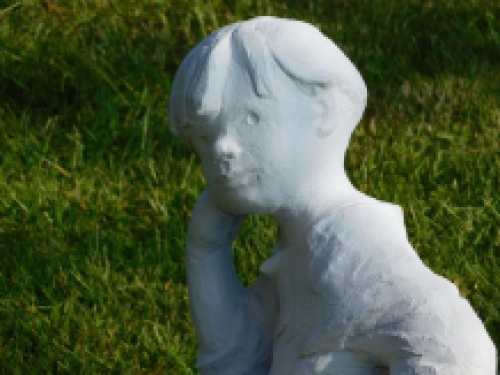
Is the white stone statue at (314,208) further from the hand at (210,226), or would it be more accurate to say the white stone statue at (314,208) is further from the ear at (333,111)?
the hand at (210,226)

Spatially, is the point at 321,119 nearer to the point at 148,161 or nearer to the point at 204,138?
the point at 204,138

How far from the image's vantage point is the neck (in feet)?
5.55

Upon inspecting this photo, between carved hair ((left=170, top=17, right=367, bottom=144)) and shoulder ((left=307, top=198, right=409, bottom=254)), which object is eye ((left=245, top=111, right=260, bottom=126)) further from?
shoulder ((left=307, top=198, right=409, bottom=254))

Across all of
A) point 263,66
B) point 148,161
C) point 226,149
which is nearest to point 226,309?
point 226,149

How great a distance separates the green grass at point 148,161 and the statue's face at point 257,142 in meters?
1.22

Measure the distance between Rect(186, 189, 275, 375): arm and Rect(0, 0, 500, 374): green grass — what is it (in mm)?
810

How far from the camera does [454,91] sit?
12.8ft

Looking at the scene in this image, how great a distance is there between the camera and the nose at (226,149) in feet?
5.42

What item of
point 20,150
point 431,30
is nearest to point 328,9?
point 431,30

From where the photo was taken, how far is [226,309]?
6.51ft

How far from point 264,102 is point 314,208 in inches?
8.0

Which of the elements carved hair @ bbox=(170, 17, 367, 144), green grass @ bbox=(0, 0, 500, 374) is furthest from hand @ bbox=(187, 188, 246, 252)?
green grass @ bbox=(0, 0, 500, 374)

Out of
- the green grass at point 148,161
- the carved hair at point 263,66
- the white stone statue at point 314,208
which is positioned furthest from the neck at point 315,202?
the green grass at point 148,161

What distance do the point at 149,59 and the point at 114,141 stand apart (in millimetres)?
495
